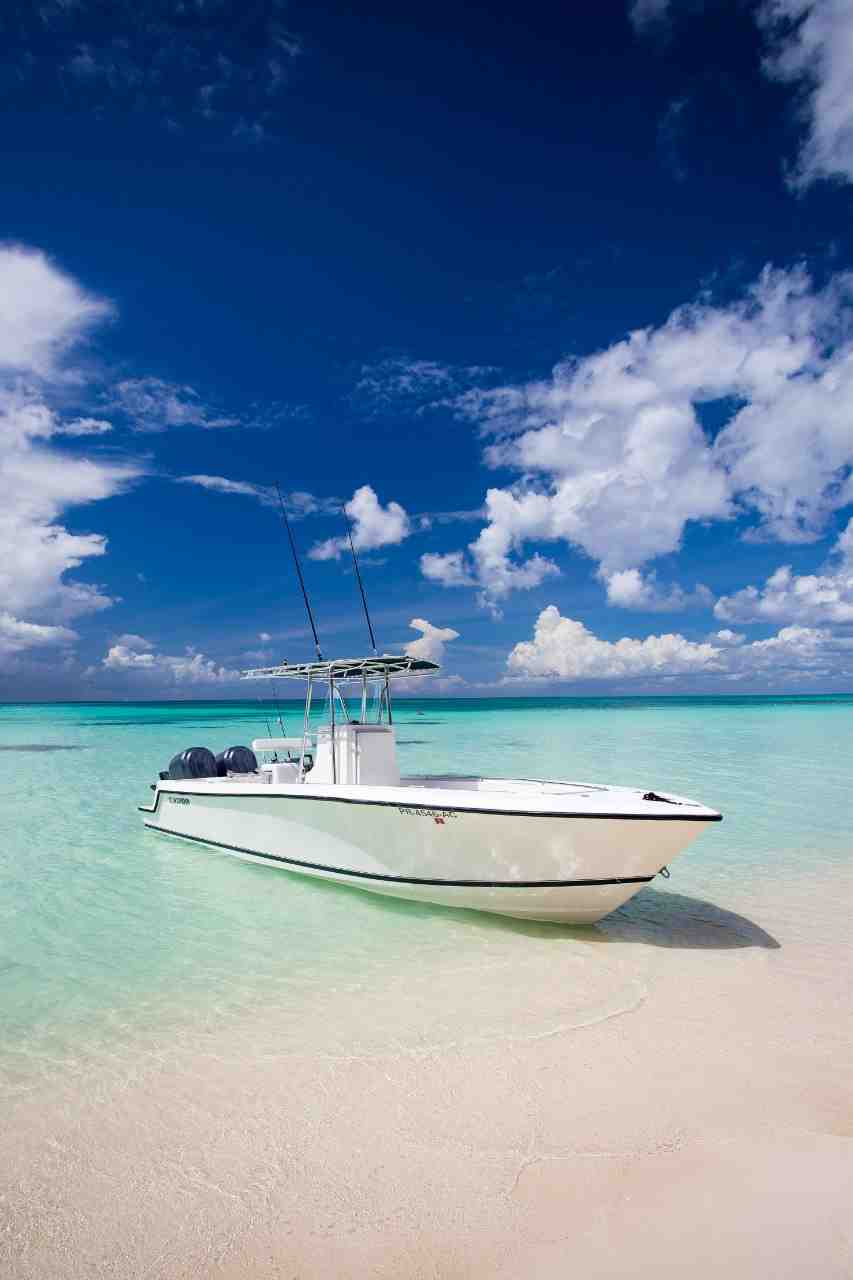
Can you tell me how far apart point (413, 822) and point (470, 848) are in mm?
753

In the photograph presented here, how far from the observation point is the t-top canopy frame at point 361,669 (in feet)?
33.0

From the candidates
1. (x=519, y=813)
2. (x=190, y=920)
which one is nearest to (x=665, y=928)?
(x=519, y=813)

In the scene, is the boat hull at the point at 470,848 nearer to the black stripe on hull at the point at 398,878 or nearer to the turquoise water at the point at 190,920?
A: the black stripe on hull at the point at 398,878

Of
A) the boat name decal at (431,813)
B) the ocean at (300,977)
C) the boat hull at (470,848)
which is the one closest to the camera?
the ocean at (300,977)

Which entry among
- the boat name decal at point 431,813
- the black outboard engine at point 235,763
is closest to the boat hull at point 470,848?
the boat name decal at point 431,813

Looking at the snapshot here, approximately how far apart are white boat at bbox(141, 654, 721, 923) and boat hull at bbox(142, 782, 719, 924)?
0.6 inches

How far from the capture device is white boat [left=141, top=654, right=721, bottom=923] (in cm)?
736

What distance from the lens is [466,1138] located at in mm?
4195

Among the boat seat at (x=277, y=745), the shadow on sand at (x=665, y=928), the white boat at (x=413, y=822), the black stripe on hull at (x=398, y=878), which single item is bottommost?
the shadow on sand at (x=665, y=928)

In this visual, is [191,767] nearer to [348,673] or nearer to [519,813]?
[348,673]

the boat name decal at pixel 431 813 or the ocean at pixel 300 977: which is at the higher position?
the boat name decal at pixel 431 813

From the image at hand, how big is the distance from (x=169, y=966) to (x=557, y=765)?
19219 mm

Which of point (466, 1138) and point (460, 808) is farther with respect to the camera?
point (460, 808)

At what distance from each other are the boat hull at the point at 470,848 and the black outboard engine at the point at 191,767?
2.79 m
